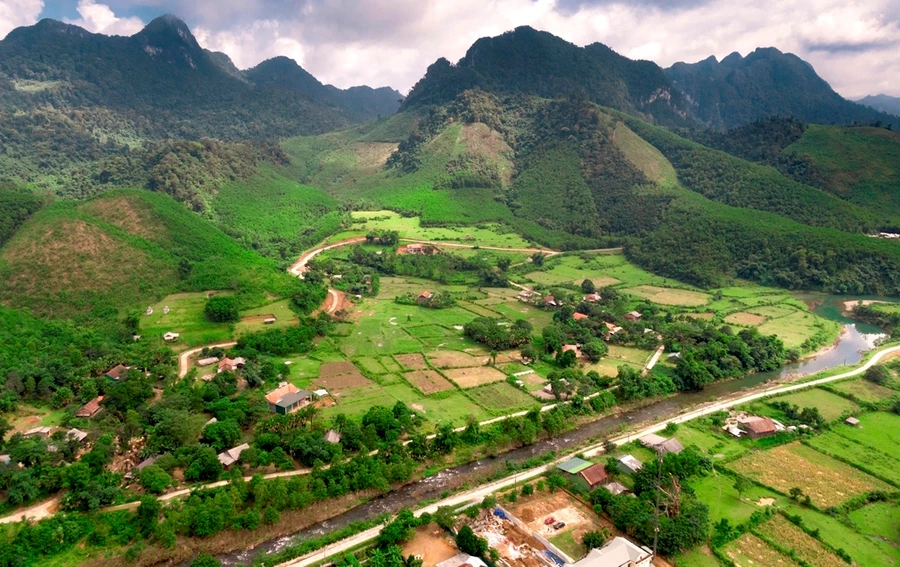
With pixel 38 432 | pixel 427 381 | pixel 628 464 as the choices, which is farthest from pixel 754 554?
pixel 38 432

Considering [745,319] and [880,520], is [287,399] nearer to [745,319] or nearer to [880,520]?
[880,520]

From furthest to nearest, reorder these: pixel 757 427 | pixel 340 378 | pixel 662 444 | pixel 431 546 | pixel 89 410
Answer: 1. pixel 340 378
2. pixel 757 427
3. pixel 89 410
4. pixel 662 444
5. pixel 431 546

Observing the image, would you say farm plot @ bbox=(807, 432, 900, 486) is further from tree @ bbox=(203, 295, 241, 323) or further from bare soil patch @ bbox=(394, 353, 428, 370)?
tree @ bbox=(203, 295, 241, 323)

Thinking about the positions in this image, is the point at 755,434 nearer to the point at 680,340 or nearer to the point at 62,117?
the point at 680,340

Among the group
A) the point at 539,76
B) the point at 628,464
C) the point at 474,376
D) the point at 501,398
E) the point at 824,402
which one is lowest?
the point at 824,402

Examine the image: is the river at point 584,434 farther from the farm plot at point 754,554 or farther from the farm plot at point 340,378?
the farm plot at point 340,378
